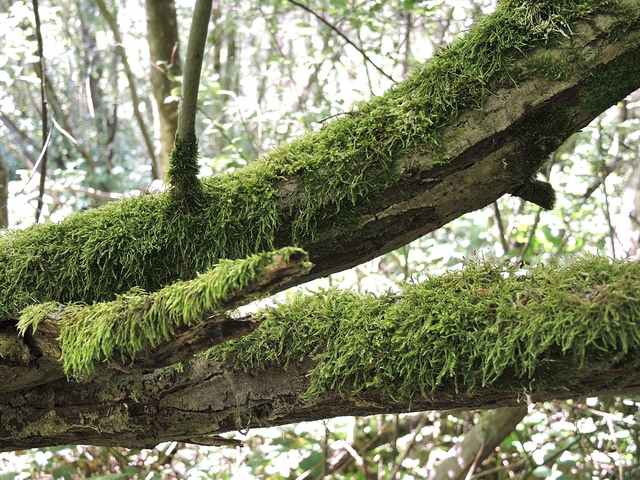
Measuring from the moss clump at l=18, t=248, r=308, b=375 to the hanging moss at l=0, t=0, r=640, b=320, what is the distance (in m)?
0.15

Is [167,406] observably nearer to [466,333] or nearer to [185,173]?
[185,173]

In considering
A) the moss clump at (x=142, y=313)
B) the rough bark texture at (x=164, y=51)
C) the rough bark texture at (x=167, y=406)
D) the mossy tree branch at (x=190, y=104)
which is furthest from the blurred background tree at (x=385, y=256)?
the moss clump at (x=142, y=313)

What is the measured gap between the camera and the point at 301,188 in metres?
1.39

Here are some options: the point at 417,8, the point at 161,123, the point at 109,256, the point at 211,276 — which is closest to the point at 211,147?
the point at 161,123

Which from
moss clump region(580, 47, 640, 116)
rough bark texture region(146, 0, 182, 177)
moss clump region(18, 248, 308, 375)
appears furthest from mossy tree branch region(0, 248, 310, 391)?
rough bark texture region(146, 0, 182, 177)

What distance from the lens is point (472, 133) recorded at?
4.48ft

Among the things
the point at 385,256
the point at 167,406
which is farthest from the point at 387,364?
the point at 385,256

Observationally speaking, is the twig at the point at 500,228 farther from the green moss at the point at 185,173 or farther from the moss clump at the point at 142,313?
the moss clump at the point at 142,313

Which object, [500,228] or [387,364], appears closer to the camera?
[387,364]

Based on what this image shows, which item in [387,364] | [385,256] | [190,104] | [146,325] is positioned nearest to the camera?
[146,325]

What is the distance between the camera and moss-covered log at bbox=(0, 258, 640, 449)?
3.51ft

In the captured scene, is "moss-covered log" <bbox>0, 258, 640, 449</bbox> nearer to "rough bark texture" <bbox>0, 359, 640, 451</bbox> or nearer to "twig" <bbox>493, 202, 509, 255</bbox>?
"rough bark texture" <bbox>0, 359, 640, 451</bbox>

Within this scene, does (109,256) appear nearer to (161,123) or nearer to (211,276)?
(211,276)

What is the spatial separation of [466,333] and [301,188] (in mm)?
539
